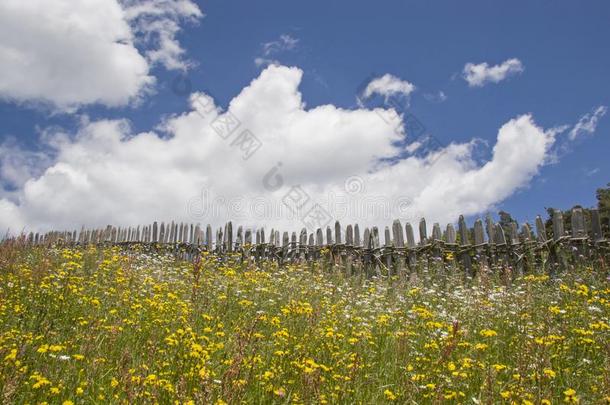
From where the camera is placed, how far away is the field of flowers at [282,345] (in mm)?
2971

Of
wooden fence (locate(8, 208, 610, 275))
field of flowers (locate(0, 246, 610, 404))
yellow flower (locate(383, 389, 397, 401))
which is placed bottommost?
yellow flower (locate(383, 389, 397, 401))

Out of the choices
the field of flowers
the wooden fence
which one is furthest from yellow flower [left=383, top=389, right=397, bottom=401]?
the wooden fence

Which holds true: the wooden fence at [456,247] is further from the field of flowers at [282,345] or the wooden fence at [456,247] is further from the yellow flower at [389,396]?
the yellow flower at [389,396]

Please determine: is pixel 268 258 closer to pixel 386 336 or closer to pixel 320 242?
pixel 320 242

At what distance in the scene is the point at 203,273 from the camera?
7438 mm

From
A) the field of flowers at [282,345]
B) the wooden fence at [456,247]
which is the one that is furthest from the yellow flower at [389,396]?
the wooden fence at [456,247]

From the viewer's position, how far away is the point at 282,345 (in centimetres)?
436

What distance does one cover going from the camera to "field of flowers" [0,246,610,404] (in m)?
2.97

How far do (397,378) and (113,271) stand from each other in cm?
569

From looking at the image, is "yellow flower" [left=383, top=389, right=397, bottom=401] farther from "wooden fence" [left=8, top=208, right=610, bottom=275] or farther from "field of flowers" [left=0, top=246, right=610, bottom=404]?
"wooden fence" [left=8, top=208, right=610, bottom=275]

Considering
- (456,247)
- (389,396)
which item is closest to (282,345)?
(389,396)

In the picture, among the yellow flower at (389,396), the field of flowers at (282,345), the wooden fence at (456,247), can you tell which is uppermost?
the wooden fence at (456,247)

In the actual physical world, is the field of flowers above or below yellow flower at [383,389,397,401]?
above

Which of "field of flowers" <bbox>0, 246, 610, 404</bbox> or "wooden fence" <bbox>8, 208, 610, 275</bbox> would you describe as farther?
"wooden fence" <bbox>8, 208, 610, 275</bbox>
